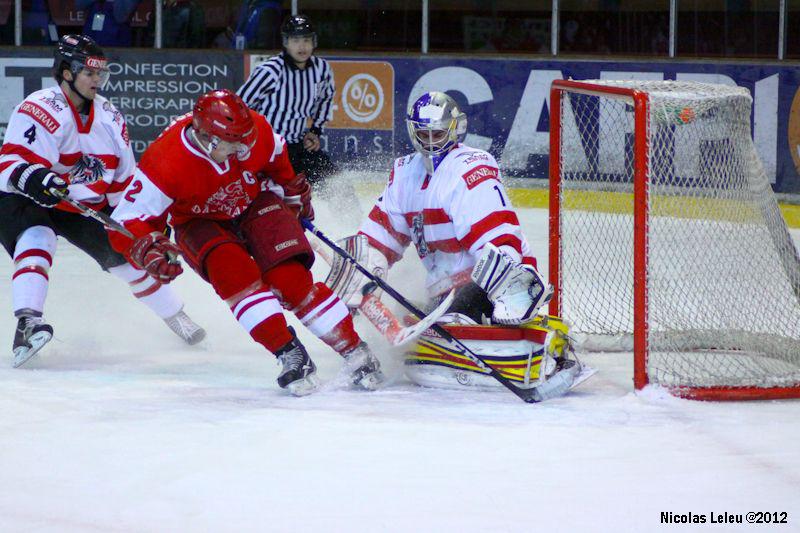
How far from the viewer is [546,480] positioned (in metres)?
2.53

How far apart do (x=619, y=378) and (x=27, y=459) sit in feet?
5.55

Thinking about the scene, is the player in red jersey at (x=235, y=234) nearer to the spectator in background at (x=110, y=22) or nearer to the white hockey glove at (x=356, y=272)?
the white hockey glove at (x=356, y=272)

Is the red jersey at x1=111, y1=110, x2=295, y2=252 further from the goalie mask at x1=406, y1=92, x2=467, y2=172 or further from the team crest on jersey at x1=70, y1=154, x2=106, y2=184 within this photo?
the team crest on jersey at x1=70, y1=154, x2=106, y2=184

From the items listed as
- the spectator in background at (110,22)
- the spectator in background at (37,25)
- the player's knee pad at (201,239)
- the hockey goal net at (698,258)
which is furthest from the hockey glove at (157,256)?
the spectator in background at (37,25)

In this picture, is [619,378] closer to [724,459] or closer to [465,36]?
[724,459]

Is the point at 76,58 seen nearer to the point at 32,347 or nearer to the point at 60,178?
the point at 60,178

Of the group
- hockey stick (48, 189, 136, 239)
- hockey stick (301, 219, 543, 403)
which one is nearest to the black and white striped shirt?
hockey stick (48, 189, 136, 239)

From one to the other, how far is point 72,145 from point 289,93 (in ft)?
5.27

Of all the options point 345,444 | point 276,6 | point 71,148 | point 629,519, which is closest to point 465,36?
point 276,6

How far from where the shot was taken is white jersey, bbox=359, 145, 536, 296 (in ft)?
10.9

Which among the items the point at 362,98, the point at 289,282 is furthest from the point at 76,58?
the point at 362,98

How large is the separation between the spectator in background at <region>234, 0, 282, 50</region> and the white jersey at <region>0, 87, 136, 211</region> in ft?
12.1

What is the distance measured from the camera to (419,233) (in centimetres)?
354

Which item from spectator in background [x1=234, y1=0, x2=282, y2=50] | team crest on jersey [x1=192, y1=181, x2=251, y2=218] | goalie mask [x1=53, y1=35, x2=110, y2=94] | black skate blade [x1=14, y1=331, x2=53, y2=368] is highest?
spectator in background [x1=234, y1=0, x2=282, y2=50]
